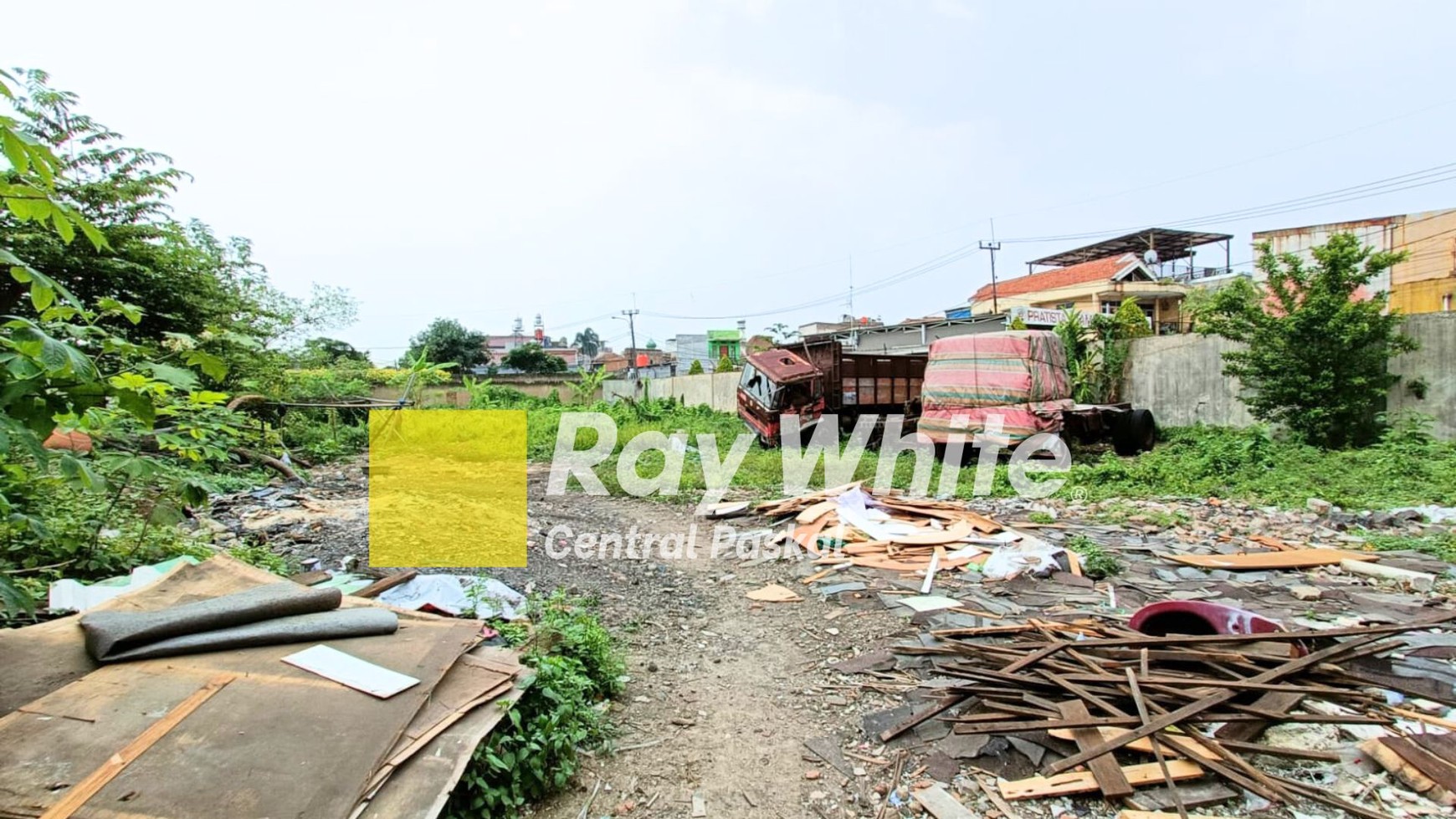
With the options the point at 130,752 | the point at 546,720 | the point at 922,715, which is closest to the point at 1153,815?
the point at 922,715

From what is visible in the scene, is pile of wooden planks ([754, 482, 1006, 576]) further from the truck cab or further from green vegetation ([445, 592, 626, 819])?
the truck cab

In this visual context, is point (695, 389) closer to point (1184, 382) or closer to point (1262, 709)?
point (1184, 382)

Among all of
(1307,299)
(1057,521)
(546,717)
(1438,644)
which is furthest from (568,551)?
(1307,299)

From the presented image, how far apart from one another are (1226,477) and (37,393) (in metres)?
9.89

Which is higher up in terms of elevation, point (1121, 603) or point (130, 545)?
point (130, 545)

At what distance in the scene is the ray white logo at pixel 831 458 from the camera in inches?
346

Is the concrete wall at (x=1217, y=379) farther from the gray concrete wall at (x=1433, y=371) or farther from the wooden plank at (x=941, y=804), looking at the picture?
the wooden plank at (x=941, y=804)

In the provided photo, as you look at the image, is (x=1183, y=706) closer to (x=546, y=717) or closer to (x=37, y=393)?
(x=546, y=717)

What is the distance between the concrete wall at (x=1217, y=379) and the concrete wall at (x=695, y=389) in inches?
338

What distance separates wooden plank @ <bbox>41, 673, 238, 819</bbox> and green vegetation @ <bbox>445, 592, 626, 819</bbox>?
0.89 m

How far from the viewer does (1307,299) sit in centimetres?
871

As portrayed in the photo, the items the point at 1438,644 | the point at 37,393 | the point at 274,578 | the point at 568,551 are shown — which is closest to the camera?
the point at 37,393

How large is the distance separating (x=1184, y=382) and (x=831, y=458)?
22.0 feet

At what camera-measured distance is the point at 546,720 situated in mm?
2576
